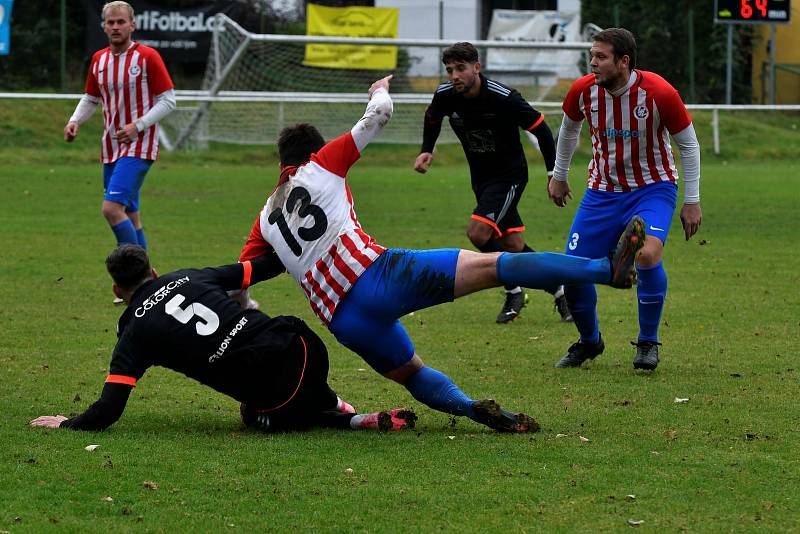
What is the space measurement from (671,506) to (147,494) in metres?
1.98

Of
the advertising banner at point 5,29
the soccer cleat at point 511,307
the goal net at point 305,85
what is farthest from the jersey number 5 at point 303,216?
the advertising banner at point 5,29

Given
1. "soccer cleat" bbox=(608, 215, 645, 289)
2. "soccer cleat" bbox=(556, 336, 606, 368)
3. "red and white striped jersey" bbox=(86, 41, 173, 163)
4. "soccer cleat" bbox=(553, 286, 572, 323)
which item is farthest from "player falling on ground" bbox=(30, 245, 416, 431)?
"red and white striped jersey" bbox=(86, 41, 173, 163)

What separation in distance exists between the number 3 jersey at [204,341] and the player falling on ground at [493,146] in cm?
334

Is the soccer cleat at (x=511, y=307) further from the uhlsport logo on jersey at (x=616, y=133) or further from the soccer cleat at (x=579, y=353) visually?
the uhlsport logo on jersey at (x=616, y=133)

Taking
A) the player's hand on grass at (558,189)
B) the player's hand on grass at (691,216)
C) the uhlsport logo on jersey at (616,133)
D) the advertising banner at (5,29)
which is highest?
the advertising banner at (5,29)

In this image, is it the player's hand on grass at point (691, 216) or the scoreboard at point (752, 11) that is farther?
A: the scoreboard at point (752, 11)

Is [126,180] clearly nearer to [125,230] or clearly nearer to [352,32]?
[125,230]

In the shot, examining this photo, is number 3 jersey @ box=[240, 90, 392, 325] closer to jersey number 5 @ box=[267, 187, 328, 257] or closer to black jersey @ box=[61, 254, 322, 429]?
jersey number 5 @ box=[267, 187, 328, 257]

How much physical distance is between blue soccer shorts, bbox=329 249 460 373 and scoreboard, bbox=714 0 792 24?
68.0 ft

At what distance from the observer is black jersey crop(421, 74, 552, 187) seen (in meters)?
9.30

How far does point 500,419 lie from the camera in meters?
5.88

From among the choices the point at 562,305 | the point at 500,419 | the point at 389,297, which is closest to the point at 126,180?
the point at 562,305

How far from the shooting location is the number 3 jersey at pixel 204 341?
227 inches

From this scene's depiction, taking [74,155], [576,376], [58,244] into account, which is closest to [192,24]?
[74,155]
